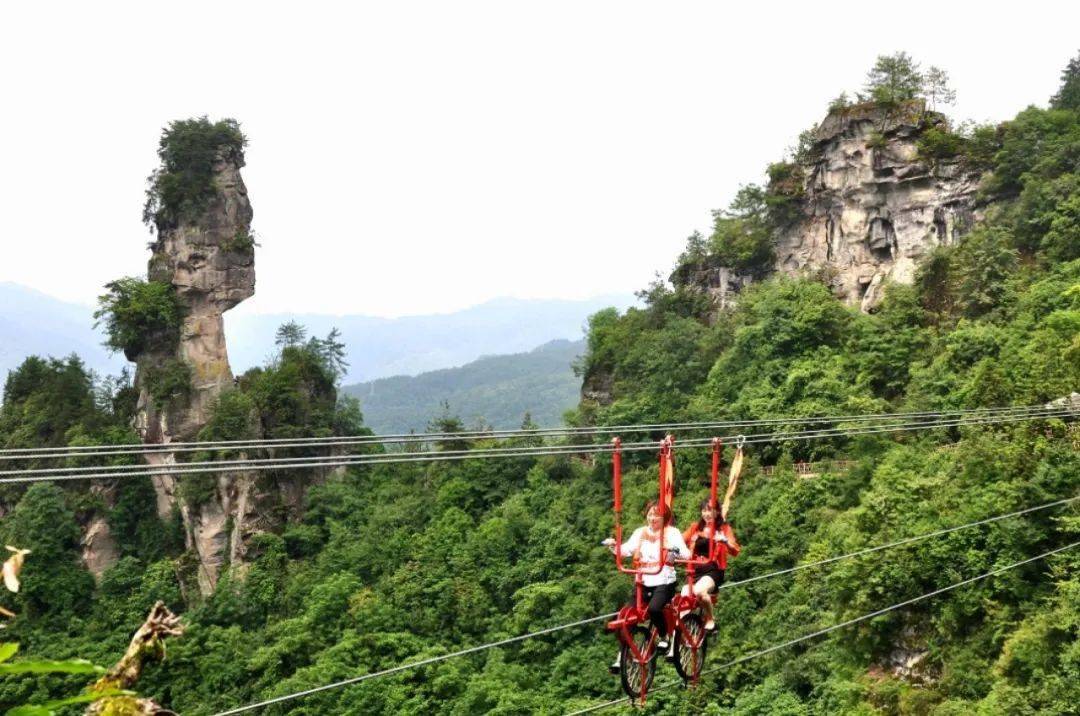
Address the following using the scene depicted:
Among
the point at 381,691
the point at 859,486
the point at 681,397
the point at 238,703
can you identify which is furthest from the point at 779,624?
the point at 238,703

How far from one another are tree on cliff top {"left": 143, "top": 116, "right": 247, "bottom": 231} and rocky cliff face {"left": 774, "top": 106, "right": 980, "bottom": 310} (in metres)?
24.3

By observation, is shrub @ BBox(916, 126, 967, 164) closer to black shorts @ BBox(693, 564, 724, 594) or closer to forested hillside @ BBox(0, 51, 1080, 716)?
forested hillside @ BBox(0, 51, 1080, 716)

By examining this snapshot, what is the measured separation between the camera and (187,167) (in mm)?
46281

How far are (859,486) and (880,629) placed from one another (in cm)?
800

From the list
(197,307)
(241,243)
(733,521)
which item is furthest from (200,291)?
(733,521)

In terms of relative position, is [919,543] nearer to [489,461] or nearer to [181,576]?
[489,461]

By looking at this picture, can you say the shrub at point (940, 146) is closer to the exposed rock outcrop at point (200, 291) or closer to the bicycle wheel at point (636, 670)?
the exposed rock outcrop at point (200, 291)

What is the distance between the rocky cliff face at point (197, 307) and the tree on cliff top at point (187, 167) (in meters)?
0.29

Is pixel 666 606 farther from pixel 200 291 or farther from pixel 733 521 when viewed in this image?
pixel 200 291

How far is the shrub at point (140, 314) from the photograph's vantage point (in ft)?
149

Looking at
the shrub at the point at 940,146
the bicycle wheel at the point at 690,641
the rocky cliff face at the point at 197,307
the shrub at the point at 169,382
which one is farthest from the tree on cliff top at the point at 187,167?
the bicycle wheel at the point at 690,641

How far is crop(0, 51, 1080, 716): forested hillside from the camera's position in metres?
21.1

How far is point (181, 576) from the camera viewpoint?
145 feet

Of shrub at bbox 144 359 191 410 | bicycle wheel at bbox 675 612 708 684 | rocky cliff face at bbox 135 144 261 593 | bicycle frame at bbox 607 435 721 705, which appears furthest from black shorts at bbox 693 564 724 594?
shrub at bbox 144 359 191 410
